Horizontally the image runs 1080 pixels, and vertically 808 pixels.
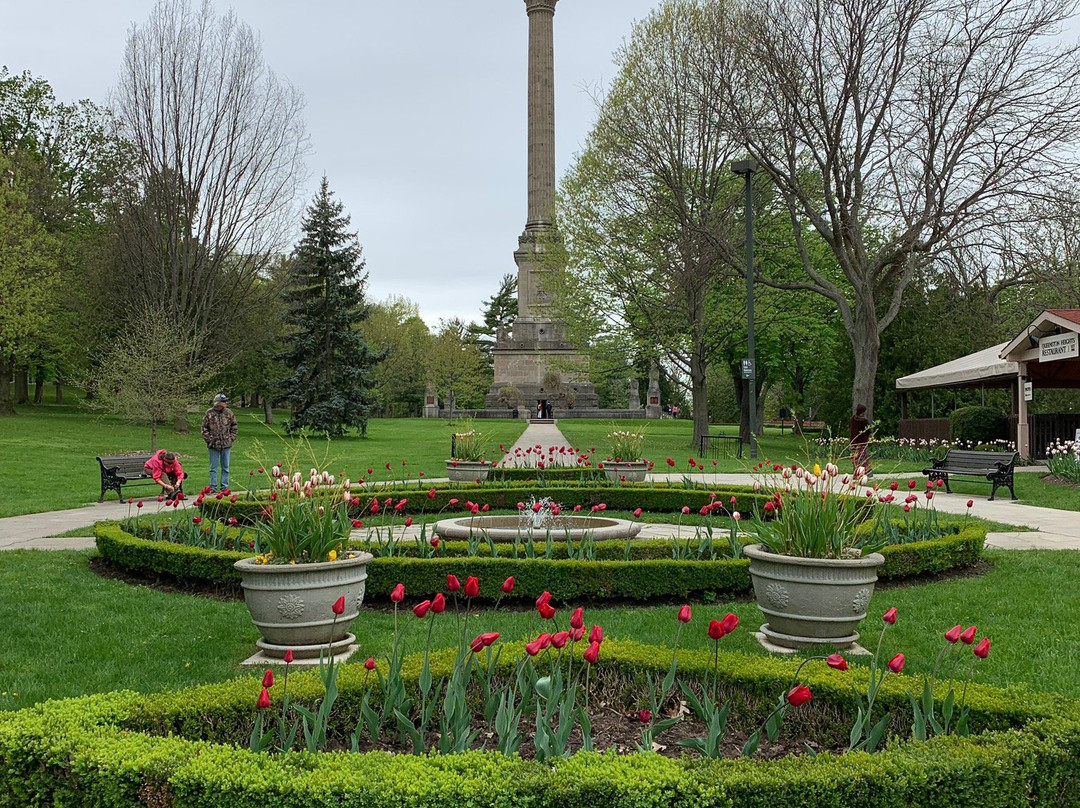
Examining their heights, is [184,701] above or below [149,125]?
below

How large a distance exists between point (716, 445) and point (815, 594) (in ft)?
78.4

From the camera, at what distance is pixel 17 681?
509 cm

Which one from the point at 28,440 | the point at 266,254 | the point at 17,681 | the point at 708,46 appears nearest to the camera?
the point at 17,681

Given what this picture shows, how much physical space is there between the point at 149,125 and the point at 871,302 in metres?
27.0

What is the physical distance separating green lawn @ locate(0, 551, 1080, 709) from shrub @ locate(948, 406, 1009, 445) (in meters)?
18.9

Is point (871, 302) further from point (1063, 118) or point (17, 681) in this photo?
point (17, 681)

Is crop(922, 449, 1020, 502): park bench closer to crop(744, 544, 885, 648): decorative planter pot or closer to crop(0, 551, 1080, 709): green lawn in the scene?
crop(0, 551, 1080, 709): green lawn

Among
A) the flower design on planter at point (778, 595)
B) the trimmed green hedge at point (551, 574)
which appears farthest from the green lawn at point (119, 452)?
the flower design on planter at point (778, 595)

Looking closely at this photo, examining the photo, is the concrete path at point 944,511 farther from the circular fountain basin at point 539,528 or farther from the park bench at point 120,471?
the circular fountain basin at point 539,528

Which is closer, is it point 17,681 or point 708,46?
point 17,681

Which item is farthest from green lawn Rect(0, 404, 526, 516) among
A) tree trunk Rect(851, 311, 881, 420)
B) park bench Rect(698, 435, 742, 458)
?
tree trunk Rect(851, 311, 881, 420)

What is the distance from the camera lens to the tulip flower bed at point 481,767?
9.41ft

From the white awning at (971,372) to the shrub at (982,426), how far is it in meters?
1.29

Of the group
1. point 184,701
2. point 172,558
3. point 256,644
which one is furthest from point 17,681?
point 172,558
